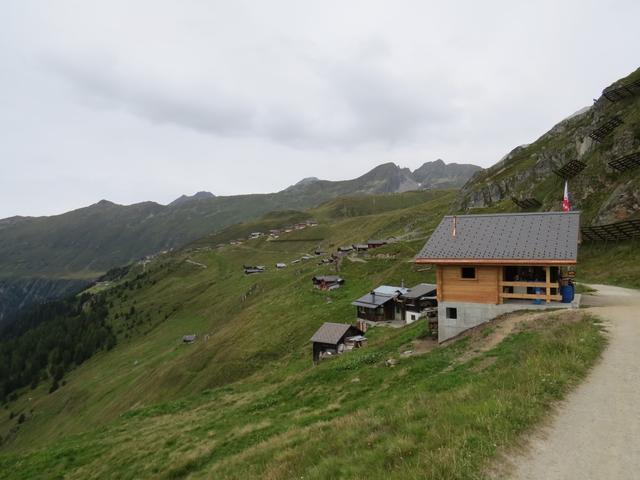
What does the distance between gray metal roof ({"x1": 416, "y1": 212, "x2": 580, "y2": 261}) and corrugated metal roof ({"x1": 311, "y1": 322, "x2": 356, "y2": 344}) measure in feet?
73.0

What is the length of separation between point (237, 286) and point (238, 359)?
82480 millimetres

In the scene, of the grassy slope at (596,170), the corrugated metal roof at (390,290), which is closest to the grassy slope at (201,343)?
the corrugated metal roof at (390,290)

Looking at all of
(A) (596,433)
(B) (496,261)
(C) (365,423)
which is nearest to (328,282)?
(B) (496,261)

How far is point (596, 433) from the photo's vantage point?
10.7m

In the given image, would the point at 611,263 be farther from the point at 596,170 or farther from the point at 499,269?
the point at 499,269

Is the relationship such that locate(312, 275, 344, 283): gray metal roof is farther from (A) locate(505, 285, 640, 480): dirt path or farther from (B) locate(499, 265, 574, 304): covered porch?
(A) locate(505, 285, 640, 480): dirt path

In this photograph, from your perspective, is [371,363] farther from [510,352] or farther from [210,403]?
[210,403]

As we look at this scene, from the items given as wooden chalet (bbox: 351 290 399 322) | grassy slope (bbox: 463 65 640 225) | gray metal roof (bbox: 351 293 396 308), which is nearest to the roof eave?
gray metal roof (bbox: 351 293 396 308)

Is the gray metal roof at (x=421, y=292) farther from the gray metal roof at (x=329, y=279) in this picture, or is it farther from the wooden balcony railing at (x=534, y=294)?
the gray metal roof at (x=329, y=279)

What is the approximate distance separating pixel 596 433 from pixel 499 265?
17559 mm

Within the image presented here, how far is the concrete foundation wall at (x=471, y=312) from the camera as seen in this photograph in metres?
27.5

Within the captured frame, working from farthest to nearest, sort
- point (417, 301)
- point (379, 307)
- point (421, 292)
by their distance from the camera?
point (379, 307)
point (421, 292)
point (417, 301)

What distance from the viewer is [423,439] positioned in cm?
1091

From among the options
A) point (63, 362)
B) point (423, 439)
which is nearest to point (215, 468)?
point (423, 439)
